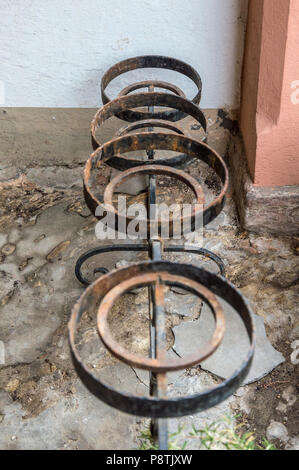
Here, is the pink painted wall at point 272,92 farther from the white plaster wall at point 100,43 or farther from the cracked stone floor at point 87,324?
the cracked stone floor at point 87,324

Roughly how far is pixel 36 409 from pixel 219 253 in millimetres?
1477

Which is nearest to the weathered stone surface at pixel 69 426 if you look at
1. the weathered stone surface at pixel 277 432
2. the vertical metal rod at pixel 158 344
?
the vertical metal rod at pixel 158 344

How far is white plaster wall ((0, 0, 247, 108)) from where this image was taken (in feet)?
11.8

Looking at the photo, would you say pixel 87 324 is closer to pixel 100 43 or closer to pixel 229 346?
pixel 229 346

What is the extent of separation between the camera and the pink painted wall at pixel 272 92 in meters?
3.00

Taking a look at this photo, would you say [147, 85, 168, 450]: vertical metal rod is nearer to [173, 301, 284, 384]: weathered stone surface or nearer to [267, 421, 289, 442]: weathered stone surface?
[173, 301, 284, 384]: weathered stone surface

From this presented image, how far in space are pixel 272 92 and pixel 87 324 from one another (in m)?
1.67

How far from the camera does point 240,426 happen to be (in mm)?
2771

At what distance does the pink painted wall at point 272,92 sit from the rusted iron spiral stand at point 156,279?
0.39m

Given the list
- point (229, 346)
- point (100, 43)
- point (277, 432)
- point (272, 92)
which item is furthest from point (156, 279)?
point (100, 43)

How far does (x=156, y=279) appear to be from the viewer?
239 cm

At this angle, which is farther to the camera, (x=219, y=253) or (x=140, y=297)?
(x=219, y=253)
